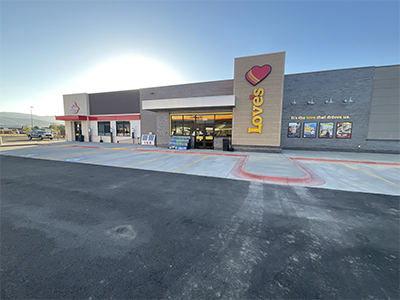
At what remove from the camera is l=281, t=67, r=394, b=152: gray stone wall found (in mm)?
14867

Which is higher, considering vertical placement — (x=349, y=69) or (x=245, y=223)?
(x=349, y=69)

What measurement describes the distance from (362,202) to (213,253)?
4687 mm

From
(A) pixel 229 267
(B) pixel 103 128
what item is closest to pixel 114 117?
(B) pixel 103 128

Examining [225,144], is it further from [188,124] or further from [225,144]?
[188,124]

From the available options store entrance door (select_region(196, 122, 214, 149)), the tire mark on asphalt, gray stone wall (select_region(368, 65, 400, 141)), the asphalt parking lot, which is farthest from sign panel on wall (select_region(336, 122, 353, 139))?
the tire mark on asphalt

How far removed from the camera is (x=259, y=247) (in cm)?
270

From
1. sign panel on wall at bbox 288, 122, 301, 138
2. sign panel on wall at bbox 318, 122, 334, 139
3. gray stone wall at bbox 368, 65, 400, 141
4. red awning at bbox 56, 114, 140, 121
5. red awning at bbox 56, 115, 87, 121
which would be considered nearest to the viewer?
gray stone wall at bbox 368, 65, 400, 141

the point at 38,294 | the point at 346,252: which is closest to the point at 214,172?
the point at 346,252

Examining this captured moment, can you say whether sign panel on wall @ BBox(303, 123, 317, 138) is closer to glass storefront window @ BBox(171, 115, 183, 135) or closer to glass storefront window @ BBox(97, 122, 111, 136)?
glass storefront window @ BBox(171, 115, 183, 135)

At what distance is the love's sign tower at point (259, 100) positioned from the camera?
13406mm

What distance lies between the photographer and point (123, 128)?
77.7 ft

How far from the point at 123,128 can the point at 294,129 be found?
71.2 ft

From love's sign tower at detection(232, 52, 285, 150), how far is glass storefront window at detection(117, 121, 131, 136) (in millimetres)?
15802

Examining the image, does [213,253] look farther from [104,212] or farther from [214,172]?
[214,172]
